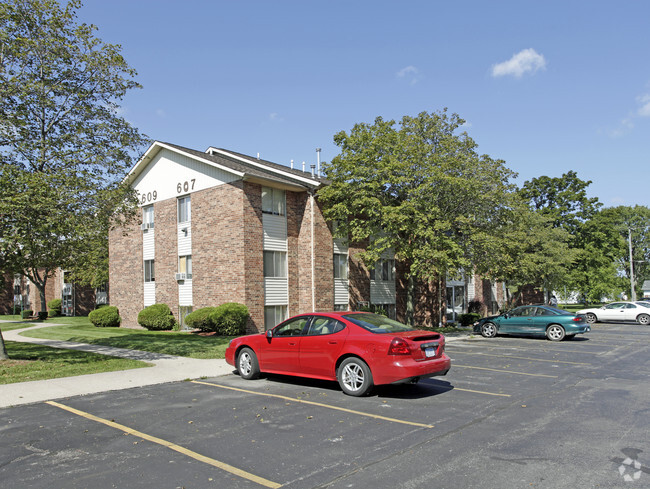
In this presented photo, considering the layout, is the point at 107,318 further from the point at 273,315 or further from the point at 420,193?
the point at 420,193

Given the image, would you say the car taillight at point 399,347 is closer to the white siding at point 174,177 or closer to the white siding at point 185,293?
the white siding at point 174,177

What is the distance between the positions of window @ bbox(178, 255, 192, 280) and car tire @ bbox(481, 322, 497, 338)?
1410 cm

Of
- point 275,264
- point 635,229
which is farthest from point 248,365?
point 635,229

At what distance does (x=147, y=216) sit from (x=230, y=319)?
34.3ft

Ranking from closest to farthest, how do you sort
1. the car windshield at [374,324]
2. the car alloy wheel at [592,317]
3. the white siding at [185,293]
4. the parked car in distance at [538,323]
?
1. the car windshield at [374,324]
2. the parked car in distance at [538,323]
3. the white siding at [185,293]
4. the car alloy wheel at [592,317]

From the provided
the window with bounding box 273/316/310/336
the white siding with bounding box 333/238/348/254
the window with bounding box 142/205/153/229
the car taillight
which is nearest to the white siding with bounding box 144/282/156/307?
the window with bounding box 142/205/153/229

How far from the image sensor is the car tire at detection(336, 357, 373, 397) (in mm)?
8141

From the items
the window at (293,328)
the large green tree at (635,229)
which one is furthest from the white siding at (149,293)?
the large green tree at (635,229)

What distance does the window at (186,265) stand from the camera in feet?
78.7

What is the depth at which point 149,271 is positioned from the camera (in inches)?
1056

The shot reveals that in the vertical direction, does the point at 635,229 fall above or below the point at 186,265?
above

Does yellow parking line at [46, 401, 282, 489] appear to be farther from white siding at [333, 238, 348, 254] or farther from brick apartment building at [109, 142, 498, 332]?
white siding at [333, 238, 348, 254]

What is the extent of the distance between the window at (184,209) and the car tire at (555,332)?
17064 mm

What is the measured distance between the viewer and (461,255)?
21484 millimetres
